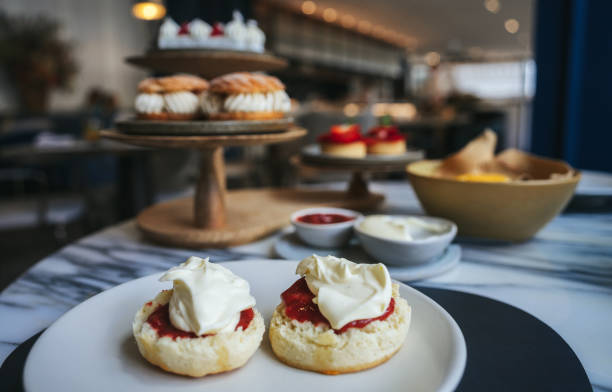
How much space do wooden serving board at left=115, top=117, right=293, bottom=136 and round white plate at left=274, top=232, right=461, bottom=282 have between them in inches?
10.8

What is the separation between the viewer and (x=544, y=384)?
49 centimetres

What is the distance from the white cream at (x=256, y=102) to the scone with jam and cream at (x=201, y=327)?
64cm

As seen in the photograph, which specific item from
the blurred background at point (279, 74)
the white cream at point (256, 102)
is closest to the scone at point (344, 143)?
the white cream at point (256, 102)

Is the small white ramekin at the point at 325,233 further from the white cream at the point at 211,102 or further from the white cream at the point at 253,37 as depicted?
the white cream at the point at 253,37

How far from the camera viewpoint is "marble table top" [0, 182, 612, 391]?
0.67 metres

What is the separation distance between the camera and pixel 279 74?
8.57 m

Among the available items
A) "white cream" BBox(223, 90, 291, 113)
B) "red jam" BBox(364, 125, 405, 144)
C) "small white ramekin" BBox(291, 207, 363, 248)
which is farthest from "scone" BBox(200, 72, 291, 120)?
"red jam" BBox(364, 125, 405, 144)

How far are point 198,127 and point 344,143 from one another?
688 mm

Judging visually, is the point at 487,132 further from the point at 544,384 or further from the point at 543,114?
the point at 543,114

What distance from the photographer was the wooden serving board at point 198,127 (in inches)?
39.8

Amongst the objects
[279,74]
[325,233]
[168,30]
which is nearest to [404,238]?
[325,233]

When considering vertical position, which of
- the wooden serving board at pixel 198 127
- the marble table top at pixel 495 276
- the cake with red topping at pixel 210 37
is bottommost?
the marble table top at pixel 495 276

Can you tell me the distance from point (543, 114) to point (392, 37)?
12060 mm

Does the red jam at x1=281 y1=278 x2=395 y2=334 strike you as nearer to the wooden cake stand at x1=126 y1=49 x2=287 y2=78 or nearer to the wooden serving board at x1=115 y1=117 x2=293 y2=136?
the wooden serving board at x1=115 y1=117 x2=293 y2=136
